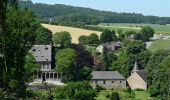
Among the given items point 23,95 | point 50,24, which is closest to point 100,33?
point 50,24

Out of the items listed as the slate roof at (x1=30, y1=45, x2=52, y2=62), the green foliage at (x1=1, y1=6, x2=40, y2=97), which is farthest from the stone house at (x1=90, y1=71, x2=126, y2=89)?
the green foliage at (x1=1, y1=6, x2=40, y2=97)

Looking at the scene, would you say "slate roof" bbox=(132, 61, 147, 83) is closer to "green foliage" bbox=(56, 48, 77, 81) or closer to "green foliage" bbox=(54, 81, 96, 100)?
"green foliage" bbox=(56, 48, 77, 81)

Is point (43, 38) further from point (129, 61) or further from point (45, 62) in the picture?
point (129, 61)

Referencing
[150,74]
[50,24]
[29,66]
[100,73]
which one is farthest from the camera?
[50,24]

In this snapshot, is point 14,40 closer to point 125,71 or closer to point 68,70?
point 68,70

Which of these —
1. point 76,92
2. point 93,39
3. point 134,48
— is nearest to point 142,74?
point 134,48
